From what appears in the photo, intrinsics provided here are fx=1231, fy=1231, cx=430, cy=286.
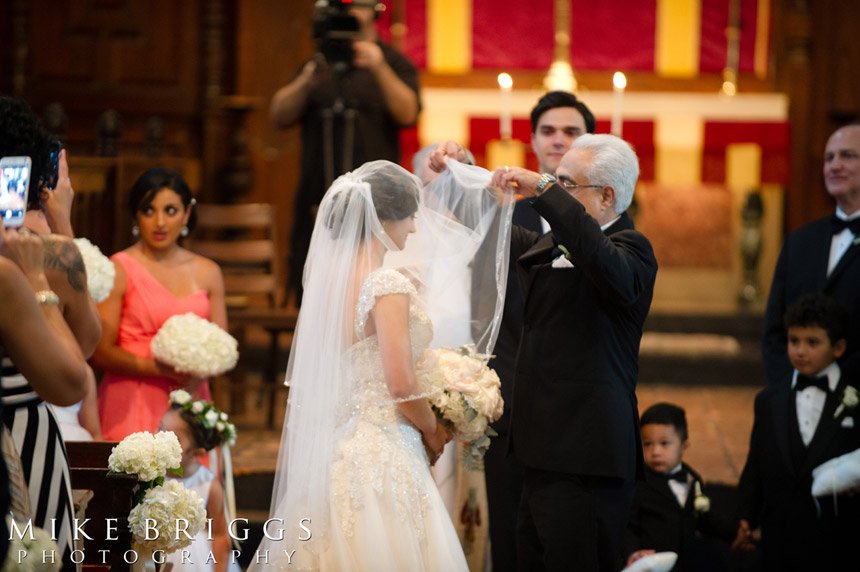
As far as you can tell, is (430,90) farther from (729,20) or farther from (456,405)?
(456,405)

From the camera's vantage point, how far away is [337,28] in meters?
6.40

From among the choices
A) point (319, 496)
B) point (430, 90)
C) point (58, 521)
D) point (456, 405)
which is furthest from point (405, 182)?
point (430, 90)

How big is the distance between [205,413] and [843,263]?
2719mm

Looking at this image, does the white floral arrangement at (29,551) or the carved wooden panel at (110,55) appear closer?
the white floral arrangement at (29,551)

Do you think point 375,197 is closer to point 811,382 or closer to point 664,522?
point 664,522

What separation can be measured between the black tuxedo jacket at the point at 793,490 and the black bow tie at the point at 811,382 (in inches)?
1.7

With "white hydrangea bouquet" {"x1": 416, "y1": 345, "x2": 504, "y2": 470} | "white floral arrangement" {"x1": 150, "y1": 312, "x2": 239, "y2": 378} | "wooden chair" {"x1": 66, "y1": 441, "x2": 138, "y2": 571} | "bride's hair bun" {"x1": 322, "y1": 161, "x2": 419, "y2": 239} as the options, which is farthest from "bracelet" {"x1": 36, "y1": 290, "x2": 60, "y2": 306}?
"white floral arrangement" {"x1": 150, "y1": 312, "x2": 239, "y2": 378}

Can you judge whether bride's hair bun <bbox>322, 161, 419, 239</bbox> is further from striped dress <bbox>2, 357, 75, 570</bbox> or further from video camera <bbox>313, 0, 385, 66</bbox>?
video camera <bbox>313, 0, 385, 66</bbox>

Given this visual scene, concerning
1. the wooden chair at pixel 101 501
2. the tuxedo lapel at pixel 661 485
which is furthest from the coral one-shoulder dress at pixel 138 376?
the tuxedo lapel at pixel 661 485

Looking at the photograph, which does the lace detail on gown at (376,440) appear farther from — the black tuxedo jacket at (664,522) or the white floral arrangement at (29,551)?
the black tuxedo jacket at (664,522)

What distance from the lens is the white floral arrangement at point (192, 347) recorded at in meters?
4.89

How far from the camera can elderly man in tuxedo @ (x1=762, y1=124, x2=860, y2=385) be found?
5.19m

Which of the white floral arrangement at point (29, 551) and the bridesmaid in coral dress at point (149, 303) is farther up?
the bridesmaid in coral dress at point (149, 303)

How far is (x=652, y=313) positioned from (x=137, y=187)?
→ 497 centimetres
